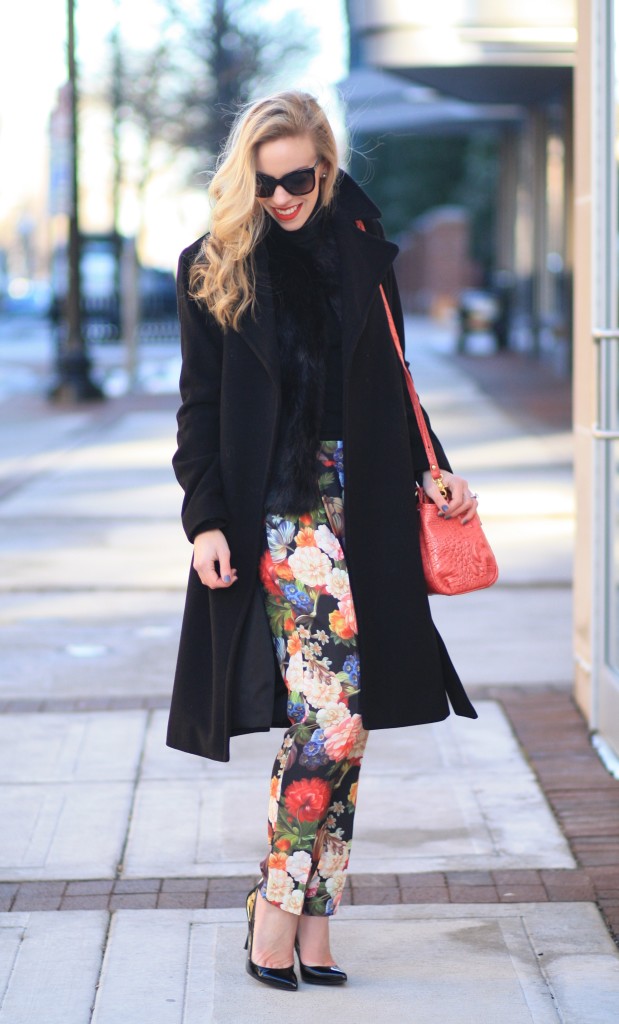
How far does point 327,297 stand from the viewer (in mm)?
3070

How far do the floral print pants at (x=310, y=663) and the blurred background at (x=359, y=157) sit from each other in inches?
34.6

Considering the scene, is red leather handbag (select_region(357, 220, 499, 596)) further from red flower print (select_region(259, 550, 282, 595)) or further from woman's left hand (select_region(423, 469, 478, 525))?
red flower print (select_region(259, 550, 282, 595))

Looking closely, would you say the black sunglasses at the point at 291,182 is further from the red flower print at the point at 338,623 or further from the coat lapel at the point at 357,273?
the red flower print at the point at 338,623

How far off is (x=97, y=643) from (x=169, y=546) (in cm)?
224

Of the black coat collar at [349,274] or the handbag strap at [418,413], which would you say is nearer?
the black coat collar at [349,274]

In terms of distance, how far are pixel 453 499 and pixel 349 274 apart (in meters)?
0.54

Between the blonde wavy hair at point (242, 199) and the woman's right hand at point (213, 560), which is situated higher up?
the blonde wavy hair at point (242, 199)

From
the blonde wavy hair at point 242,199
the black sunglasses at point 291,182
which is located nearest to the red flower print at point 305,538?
the blonde wavy hair at point 242,199

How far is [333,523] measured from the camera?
3.06 metres

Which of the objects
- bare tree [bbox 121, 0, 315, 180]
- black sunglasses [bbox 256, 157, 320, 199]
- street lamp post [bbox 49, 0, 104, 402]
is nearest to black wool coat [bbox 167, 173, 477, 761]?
black sunglasses [bbox 256, 157, 320, 199]

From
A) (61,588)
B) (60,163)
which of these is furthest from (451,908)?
(60,163)

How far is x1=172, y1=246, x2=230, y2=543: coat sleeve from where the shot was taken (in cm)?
305

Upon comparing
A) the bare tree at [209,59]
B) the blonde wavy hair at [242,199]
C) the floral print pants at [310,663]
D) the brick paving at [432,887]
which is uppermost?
the bare tree at [209,59]

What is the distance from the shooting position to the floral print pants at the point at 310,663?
9.89 ft
